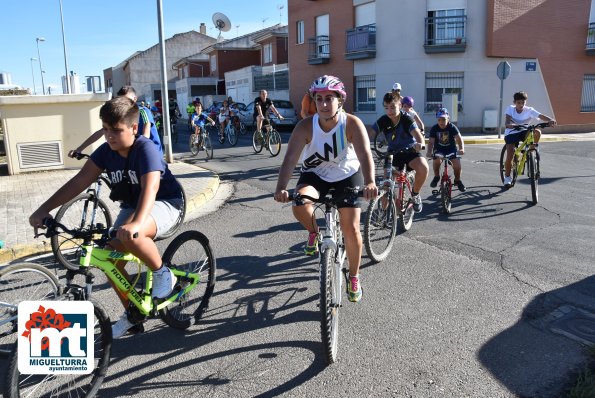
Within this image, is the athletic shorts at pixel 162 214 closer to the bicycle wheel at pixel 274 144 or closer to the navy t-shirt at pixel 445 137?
the navy t-shirt at pixel 445 137

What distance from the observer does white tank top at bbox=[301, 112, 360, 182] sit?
13.1 feet

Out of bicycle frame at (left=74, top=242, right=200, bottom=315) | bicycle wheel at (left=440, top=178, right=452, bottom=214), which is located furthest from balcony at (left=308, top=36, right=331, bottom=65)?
bicycle frame at (left=74, top=242, right=200, bottom=315)

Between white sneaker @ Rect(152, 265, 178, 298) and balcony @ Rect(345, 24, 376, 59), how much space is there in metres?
23.7

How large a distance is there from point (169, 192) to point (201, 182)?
6248 mm

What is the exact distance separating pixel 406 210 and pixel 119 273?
4270 millimetres

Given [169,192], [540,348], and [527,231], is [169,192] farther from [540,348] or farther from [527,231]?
[527,231]

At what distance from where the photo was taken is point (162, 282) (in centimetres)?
348

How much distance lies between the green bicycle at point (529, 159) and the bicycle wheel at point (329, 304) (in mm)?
5827

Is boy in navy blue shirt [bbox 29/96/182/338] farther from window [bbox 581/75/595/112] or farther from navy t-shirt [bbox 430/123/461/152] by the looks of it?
window [bbox 581/75/595/112]

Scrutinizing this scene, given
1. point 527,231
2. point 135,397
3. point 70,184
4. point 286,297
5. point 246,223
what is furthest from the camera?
point 246,223

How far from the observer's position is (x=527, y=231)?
6566 mm

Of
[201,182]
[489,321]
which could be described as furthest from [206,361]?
[201,182]

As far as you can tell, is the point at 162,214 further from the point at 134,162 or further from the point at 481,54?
the point at 481,54

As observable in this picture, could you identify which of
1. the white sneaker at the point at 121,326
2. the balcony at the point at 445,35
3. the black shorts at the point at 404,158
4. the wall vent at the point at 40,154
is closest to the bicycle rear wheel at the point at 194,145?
the wall vent at the point at 40,154
